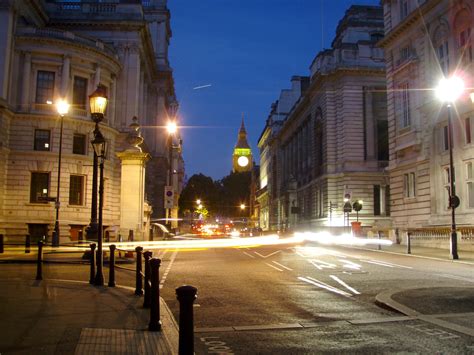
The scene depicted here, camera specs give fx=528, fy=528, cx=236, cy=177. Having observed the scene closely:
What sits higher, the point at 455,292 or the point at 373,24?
the point at 373,24

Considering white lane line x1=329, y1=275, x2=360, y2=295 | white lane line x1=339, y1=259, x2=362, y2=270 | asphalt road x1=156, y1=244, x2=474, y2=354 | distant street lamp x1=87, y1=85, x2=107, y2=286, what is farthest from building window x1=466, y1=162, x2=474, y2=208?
distant street lamp x1=87, y1=85, x2=107, y2=286

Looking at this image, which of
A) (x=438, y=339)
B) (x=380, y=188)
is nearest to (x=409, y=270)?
(x=438, y=339)

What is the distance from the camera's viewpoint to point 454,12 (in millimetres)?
34094

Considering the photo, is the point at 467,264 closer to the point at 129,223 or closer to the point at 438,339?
the point at 438,339

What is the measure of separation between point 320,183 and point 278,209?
37.4 meters

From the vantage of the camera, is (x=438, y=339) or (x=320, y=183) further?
(x=320, y=183)

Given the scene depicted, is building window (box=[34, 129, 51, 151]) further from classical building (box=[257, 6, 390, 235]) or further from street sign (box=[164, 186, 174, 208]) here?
classical building (box=[257, 6, 390, 235])

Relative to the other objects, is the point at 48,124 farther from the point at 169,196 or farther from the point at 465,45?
the point at 465,45

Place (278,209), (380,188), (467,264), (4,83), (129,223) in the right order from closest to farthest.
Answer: (467,264), (129,223), (4,83), (380,188), (278,209)

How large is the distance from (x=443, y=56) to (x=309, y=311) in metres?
31.3

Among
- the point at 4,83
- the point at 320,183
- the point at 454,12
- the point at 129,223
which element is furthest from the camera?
the point at 320,183

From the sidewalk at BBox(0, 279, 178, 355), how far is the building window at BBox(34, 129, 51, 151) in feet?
109

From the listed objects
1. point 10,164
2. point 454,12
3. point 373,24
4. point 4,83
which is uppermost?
point 373,24

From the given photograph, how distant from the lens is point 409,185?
40.2 metres
